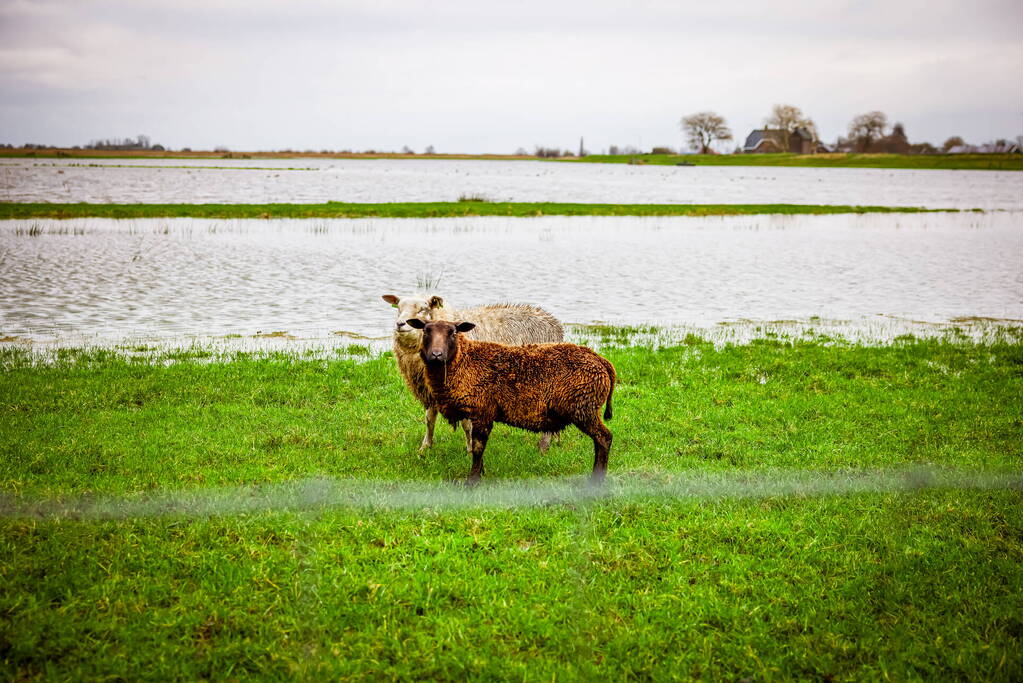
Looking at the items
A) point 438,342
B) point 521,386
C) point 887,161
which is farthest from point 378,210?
point 887,161

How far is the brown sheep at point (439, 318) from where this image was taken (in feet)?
32.1

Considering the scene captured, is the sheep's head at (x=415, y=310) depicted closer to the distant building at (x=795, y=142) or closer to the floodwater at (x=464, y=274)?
the floodwater at (x=464, y=274)

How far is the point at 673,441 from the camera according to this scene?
10.1 meters

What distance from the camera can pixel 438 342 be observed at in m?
8.25

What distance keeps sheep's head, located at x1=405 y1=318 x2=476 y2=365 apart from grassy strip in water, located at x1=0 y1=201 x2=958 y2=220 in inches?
1637

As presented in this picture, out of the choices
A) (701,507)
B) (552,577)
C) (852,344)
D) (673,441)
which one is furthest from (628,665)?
(852,344)

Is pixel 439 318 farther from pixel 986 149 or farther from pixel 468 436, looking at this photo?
pixel 986 149

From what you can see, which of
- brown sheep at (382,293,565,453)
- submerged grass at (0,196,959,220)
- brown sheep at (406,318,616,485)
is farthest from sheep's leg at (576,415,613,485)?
submerged grass at (0,196,959,220)

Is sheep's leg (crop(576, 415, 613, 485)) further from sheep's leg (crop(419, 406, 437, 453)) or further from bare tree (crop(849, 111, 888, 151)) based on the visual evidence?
bare tree (crop(849, 111, 888, 151))

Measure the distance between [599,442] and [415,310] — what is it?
119 inches

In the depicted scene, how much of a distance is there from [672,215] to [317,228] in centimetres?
2723

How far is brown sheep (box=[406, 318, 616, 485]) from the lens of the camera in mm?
8305

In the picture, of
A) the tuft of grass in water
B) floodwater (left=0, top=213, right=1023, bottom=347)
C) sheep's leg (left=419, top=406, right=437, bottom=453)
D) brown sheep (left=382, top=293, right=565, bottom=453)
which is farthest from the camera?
the tuft of grass in water

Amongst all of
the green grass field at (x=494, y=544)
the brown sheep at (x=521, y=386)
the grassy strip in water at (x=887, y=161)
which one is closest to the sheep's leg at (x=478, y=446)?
the brown sheep at (x=521, y=386)
